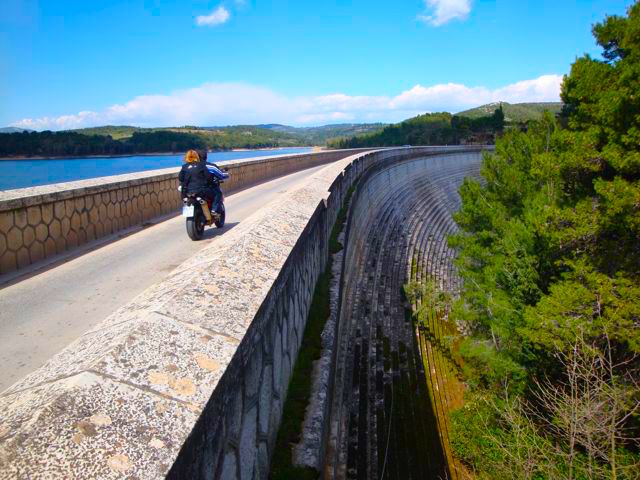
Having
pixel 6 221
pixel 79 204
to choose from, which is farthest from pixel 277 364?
pixel 79 204

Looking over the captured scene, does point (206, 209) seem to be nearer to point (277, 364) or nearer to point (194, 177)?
point (194, 177)

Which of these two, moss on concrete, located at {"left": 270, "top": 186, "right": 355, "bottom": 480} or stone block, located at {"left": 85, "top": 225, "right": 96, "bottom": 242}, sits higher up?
stone block, located at {"left": 85, "top": 225, "right": 96, "bottom": 242}

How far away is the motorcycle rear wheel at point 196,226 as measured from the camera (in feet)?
→ 23.7

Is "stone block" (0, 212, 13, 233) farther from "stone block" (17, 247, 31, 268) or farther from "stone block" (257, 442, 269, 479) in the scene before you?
"stone block" (257, 442, 269, 479)

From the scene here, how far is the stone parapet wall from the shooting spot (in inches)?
205

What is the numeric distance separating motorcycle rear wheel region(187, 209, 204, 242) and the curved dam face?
12.2 ft

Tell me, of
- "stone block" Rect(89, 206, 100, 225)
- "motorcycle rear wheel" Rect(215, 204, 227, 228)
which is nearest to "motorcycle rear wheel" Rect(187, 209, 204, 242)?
"motorcycle rear wheel" Rect(215, 204, 227, 228)

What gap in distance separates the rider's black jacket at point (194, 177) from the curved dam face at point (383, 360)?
4380 millimetres

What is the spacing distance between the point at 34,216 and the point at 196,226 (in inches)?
90.7

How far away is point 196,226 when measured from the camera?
7289 mm

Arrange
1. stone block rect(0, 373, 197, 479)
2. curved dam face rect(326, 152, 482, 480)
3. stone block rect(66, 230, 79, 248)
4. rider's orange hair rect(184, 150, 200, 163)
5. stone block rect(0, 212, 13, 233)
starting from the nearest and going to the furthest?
stone block rect(0, 373, 197, 479) → stone block rect(0, 212, 13, 233) → stone block rect(66, 230, 79, 248) → rider's orange hair rect(184, 150, 200, 163) → curved dam face rect(326, 152, 482, 480)

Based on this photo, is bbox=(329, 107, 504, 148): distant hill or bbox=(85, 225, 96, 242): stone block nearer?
bbox=(85, 225, 96, 242): stone block

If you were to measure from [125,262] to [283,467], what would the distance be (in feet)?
12.7

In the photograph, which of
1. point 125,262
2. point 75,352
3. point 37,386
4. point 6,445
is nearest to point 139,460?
point 6,445
